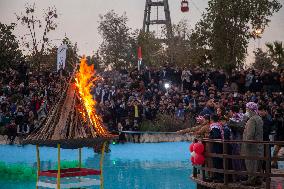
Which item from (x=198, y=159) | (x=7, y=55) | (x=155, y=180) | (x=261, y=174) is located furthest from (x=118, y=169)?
A: (x=7, y=55)

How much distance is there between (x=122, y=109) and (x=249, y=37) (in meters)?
18.1

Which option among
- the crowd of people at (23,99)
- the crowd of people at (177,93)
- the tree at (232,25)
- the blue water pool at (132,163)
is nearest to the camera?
the blue water pool at (132,163)

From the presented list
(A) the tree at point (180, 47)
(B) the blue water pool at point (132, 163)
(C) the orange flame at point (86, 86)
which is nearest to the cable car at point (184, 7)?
(A) the tree at point (180, 47)

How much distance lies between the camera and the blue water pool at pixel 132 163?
53.9 ft

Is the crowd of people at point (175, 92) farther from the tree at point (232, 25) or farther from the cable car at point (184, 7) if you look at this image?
the cable car at point (184, 7)

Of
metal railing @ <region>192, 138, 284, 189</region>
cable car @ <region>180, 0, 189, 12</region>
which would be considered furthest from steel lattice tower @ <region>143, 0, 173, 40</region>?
metal railing @ <region>192, 138, 284, 189</region>

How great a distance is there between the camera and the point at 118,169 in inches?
772

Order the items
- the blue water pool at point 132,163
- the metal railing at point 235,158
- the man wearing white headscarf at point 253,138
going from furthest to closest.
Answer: the blue water pool at point 132,163, the man wearing white headscarf at point 253,138, the metal railing at point 235,158

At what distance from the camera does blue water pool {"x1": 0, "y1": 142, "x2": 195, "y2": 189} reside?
1644cm

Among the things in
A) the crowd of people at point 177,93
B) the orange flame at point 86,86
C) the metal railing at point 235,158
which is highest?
the crowd of people at point 177,93

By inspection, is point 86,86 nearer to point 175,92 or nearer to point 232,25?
point 175,92

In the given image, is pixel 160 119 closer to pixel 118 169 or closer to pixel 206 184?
pixel 118 169

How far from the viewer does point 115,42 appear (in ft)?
203

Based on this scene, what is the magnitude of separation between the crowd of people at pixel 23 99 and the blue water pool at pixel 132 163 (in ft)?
4.31
